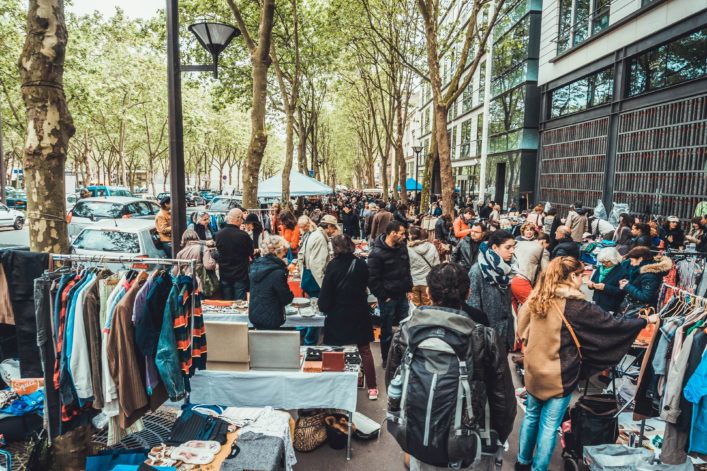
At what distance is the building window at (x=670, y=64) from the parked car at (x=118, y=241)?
13.3 meters

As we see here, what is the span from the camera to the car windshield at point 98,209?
15086mm

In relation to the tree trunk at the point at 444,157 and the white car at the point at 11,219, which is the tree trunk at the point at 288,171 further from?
the white car at the point at 11,219

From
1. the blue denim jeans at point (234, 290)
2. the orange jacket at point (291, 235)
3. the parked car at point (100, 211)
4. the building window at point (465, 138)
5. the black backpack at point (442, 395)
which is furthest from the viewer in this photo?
the building window at point (465, 138)

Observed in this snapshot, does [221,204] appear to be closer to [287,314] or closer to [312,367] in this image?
[287,314]

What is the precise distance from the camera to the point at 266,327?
5426 millimetres

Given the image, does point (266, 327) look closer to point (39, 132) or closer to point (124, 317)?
point (124, 317)

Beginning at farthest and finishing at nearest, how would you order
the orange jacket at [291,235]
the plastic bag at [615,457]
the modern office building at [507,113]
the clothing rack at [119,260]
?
1. the modern office building at [507,113]
2. the orange jacket at [291,235]
3. the plastic bag at [615,457]
4. the clothing rack at [119,260]

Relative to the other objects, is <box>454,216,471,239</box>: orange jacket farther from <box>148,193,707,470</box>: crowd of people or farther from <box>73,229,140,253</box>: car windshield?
<box>73,229,140,253</box>: car windshield

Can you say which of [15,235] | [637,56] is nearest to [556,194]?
[637,56]

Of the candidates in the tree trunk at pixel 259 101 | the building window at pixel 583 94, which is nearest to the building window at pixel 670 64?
the building window at pixel 583 94

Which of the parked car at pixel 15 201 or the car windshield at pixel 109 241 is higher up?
the car windshield at pixel 109 241

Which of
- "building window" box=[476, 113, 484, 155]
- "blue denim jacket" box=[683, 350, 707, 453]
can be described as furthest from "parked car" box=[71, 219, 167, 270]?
"building window" box=[476, 113, 484, 155]

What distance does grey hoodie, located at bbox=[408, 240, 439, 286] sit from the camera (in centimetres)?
729

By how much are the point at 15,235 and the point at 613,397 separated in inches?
1025
